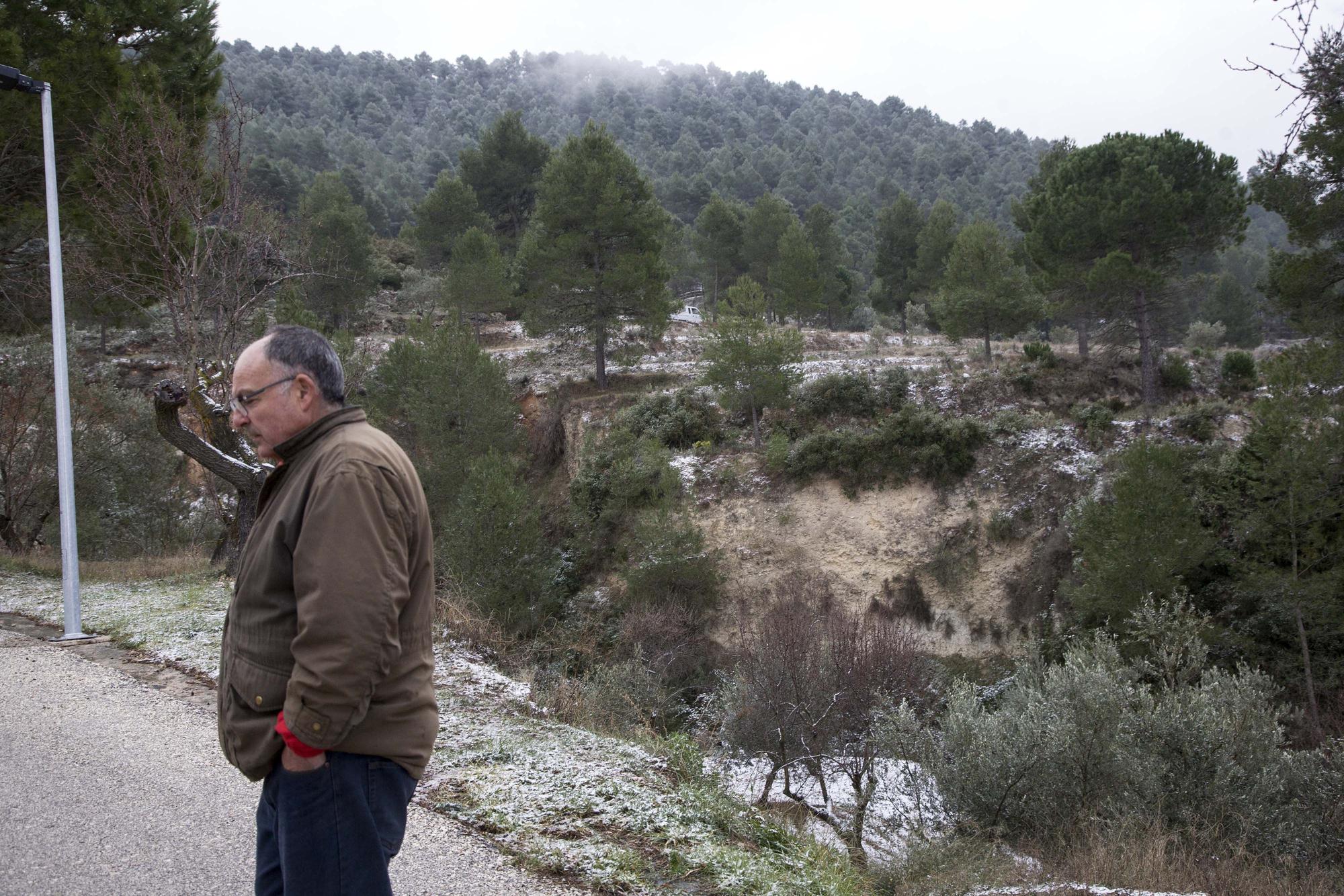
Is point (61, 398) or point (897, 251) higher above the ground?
point (897, 251)

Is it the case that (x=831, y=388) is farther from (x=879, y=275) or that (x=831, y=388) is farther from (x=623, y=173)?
(x=879, y=275)

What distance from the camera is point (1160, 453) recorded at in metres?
17.4

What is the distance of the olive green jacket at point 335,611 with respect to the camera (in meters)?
2.03

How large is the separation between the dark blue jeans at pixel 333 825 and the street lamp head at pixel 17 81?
8949 millimetres

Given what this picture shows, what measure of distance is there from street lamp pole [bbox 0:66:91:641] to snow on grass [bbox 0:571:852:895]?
4.08 m

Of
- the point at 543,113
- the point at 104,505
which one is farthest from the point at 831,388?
the point at 543,113


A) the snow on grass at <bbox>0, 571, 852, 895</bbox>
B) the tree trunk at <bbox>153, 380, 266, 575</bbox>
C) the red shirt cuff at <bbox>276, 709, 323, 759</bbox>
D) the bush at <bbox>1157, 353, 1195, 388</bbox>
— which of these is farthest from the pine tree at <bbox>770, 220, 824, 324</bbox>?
the red shirt cuff at <bbox>276, 709, 323, 759</bbox>

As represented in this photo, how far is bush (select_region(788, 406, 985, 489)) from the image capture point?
25.3m

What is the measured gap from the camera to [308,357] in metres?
2.38

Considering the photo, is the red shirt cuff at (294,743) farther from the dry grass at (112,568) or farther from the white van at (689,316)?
the white van at (689,316)

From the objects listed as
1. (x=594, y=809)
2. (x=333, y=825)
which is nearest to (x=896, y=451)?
(x=594, y=809)

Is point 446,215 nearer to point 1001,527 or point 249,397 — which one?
point 1001,527

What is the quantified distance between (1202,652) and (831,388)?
59.7 ft

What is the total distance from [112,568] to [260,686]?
520 inches
